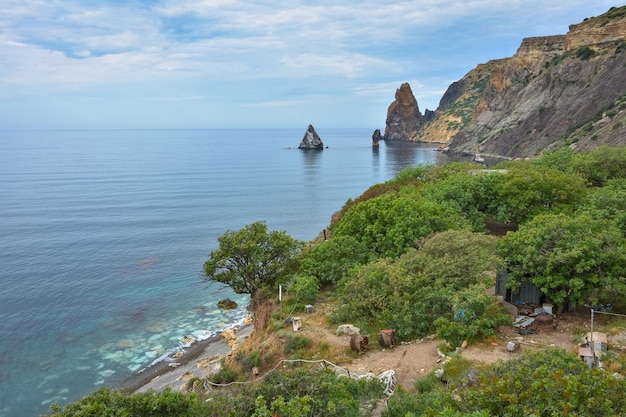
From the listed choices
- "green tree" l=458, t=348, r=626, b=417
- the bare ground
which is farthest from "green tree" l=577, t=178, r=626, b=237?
"green tree" l=458, t=348, r=626, b=417

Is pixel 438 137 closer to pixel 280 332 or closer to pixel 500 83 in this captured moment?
pixel 500 83

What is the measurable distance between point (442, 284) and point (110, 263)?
1333 inches

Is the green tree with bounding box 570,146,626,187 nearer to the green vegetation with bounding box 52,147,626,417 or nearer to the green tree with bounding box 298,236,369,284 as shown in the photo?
the green vegetation with bounding box 52,147,626,417

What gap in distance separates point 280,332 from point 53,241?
38769 mm

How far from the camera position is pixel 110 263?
40.8m

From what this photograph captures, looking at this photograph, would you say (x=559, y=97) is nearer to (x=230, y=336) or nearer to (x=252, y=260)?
(x=230, y=336)

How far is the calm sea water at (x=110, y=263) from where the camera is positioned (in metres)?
26.0

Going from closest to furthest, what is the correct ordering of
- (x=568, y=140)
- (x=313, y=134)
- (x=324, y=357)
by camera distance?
(x=324, y=357), (x=568, y=140), (x=313, y=134)

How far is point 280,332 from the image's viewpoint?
17969 millimetres

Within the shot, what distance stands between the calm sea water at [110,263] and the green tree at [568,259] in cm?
2169

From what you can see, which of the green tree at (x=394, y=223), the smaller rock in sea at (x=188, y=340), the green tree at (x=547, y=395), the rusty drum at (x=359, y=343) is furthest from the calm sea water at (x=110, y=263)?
the green tree at (x=547, y=395)

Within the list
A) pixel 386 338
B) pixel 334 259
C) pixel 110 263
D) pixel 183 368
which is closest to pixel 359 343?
pixel 386 338

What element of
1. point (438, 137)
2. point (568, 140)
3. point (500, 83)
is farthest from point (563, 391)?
point (438, 137)

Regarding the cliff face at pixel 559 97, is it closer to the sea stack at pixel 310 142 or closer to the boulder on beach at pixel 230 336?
the sea stack at pixel 310 142
